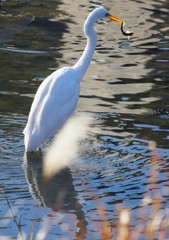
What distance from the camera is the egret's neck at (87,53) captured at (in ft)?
30.2

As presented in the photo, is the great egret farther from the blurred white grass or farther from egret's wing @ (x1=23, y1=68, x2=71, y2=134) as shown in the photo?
the blurred white grass

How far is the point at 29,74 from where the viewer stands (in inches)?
466

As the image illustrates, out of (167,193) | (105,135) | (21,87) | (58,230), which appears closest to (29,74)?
(21,87)

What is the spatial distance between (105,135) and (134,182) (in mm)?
1609

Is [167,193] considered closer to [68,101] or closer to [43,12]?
[68,101]

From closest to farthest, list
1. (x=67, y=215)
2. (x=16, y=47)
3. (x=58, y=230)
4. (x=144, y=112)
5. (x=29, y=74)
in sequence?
(x=58, y=230)
(x=67, y=215)
(x=144, y=112)
(x=29, y=74)
(x=16, y=47)

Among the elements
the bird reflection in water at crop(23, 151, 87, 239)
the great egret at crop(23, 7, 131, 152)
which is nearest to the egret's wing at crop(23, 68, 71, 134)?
the great egret at crop(23, 7, 131, 152)

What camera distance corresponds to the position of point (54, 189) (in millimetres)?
7504

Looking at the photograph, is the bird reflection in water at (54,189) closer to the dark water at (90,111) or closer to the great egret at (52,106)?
the dark water at (90,111)

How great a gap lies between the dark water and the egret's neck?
2.40ft

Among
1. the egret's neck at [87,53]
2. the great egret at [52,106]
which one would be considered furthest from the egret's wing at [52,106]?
the egret's neck at [87,53]

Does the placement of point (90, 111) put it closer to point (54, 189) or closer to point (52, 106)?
point (52, 106)

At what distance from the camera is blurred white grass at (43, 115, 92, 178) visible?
8234 mm

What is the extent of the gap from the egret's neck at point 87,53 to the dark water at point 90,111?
2.40 ft
